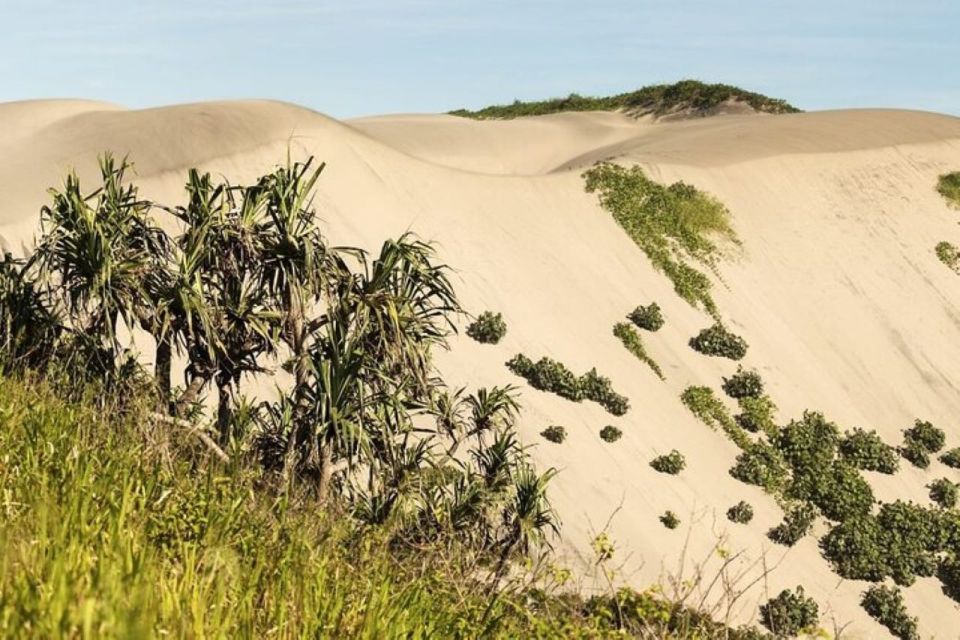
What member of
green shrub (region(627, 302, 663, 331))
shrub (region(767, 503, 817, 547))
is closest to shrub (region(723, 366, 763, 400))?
green shrub (region(627, 302, 663, 331))

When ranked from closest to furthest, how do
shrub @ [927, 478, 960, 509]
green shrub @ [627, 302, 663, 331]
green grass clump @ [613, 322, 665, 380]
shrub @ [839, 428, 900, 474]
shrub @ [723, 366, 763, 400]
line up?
shrub @ [927, 478, 960, 509] < shrub @ [839, 428, 900, 474] < shrub @ [723, 366, 763, 400] < green grass clump @ [613, 322, 665, 380] < green shrub @ [627, 302, 663, 331]

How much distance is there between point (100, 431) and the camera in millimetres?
9070

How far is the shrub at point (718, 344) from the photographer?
154 ft

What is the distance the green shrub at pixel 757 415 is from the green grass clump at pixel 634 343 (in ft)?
11.8

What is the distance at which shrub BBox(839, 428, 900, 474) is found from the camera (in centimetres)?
4300

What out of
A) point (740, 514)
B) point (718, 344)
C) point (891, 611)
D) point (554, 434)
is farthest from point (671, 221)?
point (891, 611)

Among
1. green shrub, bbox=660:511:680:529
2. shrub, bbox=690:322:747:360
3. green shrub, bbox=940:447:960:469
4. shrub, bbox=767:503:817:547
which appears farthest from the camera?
shrub, bbox=690:322:747:360

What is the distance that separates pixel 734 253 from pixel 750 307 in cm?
459

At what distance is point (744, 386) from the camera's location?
45.1 m

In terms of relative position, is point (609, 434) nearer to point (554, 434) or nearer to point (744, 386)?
point (554, 434)

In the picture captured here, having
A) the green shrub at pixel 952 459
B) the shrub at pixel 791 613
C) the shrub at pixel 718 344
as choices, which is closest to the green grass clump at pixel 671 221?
the shrub at pixel 718 344

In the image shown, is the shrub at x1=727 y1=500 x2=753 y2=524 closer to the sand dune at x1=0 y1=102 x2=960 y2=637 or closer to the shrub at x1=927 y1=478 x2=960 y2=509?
the sand dune at x1=0 y1=102 x2=960 y2=637

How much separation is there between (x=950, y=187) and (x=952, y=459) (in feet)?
88.7

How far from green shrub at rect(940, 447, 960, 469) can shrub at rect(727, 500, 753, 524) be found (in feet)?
38.4
